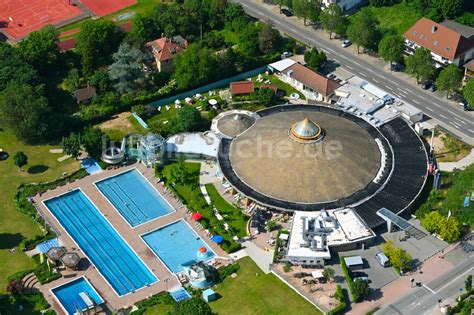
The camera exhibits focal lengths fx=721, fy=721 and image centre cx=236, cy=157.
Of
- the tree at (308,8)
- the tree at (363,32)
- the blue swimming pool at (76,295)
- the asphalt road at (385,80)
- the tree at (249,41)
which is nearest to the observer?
the blue swimming pool at (76,295)

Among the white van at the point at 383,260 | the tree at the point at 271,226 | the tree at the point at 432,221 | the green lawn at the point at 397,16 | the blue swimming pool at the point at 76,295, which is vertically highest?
the green lawn at the point at 397,16

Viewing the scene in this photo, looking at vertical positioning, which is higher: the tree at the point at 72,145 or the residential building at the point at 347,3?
the residential building at the point at 347,3

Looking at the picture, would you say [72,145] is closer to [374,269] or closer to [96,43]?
[96,43]

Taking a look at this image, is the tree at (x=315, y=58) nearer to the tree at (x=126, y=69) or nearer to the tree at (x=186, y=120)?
the tree at (x=186, y=120)

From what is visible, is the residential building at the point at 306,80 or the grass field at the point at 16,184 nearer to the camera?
the grass field at the point at 16,184

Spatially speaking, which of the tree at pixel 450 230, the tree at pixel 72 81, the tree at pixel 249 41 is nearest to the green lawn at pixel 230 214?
the tree at pixel 450 230

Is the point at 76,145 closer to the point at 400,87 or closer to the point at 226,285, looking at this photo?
the point at 226,285
